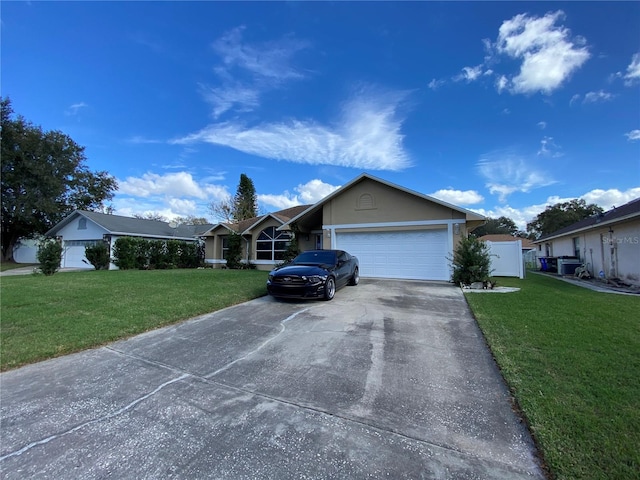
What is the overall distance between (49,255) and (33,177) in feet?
66.1

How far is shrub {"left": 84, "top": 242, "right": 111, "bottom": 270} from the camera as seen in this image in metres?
20.3

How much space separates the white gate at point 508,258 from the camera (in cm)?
1533

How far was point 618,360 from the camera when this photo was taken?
405cm

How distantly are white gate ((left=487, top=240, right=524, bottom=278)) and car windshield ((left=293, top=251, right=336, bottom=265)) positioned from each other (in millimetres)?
9929

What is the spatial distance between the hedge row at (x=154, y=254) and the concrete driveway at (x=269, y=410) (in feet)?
56.4

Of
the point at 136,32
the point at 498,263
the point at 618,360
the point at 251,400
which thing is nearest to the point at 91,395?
the point at 251,400

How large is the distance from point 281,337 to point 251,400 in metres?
2.13

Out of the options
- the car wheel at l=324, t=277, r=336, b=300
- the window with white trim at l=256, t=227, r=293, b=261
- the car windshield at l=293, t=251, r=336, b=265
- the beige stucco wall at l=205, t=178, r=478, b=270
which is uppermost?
the beige stucco wall at l=205, t=178, r=478, b=270

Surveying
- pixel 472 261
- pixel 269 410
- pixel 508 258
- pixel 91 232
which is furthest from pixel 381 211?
pixel 91 232

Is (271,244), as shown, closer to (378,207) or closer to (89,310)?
(378,207)

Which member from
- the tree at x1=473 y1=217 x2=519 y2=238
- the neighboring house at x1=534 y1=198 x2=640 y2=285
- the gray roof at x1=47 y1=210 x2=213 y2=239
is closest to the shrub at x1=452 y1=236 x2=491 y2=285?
the neighboring house at x1=534 y1=198 x2=640 y2=285

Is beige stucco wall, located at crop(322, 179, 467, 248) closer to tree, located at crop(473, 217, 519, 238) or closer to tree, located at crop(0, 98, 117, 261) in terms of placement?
tree, located at crop(0, 98, 117, 261)

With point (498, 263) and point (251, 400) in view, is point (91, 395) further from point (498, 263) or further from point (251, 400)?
point (498, 263)

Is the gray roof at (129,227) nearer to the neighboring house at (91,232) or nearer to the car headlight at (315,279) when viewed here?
the neighboring house at (91,232)
